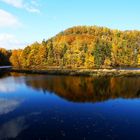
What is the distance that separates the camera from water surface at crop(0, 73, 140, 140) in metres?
→ 24.7

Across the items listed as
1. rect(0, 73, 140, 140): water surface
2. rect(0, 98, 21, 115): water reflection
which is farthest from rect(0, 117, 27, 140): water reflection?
rect(0, 98, 21, 115): water reflection

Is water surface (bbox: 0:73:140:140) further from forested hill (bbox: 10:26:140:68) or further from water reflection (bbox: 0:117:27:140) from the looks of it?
forested hill (bbox: 10:26:140:68)

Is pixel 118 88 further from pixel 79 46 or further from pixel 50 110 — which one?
pixel 79 46

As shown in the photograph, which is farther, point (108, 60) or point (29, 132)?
point (108, 60)

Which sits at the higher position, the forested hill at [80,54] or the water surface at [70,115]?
the forested hill at [80,54]

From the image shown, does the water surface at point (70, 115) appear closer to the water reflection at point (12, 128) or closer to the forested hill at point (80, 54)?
the water reflection at point (12, 128)

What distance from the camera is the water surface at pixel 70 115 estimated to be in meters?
24.7

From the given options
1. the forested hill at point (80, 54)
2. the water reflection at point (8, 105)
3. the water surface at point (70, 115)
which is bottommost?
the water surface at point (70, 115)

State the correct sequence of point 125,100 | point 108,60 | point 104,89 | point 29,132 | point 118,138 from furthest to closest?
1. point 108,60
2. point 104,89
3. point 125,100
4. point 29,132
5. point 118,138

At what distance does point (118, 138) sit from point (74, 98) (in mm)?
20860

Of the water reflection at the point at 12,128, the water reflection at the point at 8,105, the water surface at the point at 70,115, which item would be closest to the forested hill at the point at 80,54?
the water surface at the point at 70,115

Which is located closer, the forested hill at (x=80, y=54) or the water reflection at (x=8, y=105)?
the water reflection at (x=8, y=105)

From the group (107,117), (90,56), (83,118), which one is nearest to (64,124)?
(83,118)

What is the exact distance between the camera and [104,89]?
5416 cm
